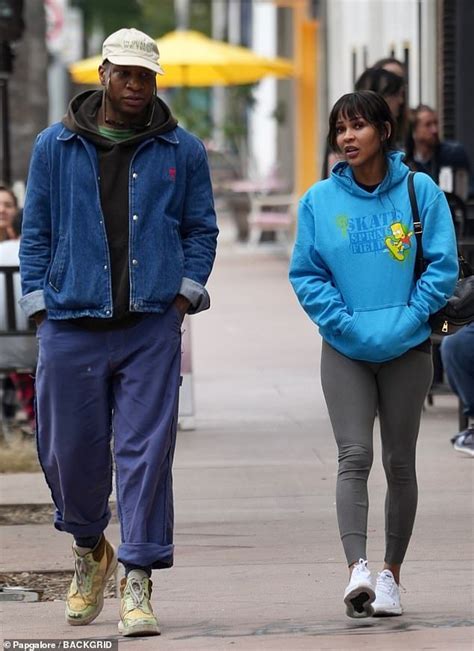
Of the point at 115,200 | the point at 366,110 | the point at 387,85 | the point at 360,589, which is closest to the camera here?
the point at 360,589

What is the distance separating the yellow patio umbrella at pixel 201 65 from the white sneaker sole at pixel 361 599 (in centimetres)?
1566

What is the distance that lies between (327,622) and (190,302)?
3.85ft

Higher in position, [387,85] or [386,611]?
[387,85]

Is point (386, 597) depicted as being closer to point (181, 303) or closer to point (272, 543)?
point (181, 303)

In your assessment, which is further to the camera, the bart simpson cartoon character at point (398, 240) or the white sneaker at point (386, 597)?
the white sneaker at point (386, 597)

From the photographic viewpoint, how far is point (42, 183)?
560 centimetres

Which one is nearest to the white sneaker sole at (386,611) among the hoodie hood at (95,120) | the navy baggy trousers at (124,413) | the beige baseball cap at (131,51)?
the navy baggy trousers at (124,413)

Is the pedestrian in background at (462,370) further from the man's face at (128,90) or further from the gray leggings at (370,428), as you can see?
the man's face at (128,90)

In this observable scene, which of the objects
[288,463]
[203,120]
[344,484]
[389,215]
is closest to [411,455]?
[344,484]

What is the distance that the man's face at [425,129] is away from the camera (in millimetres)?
9953

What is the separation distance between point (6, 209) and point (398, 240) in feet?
16.5

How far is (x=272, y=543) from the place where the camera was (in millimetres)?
7039

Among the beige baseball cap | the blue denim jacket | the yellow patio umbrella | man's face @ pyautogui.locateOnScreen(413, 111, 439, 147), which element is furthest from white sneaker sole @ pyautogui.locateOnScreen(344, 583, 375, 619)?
the yellow patio umbrella

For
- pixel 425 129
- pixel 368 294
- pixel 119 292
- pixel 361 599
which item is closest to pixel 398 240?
pixel 368 294
